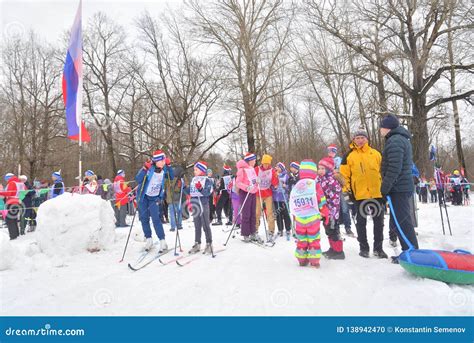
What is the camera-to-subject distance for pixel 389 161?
187 inches

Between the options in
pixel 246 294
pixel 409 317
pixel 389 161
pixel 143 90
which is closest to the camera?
pixel 409 317

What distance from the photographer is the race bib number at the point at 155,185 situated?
6507mm

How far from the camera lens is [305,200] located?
16.6 ft

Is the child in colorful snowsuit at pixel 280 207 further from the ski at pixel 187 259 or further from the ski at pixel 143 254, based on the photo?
the ski at pixel 143 254

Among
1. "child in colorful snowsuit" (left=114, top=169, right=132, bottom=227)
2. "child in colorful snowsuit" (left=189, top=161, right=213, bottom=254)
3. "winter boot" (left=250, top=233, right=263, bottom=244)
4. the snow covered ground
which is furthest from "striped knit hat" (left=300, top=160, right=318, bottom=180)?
"child in colorful snowsuit" (left=114, top=169, right=132, bottom=227)

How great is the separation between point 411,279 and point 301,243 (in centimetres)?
163

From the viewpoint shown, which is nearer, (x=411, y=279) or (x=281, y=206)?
(x=411, y=279)

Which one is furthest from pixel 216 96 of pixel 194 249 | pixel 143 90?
pixel 194 249

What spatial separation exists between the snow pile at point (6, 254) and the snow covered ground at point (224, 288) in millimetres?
24

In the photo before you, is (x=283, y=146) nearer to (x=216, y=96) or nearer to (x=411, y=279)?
(x=216, y=96)

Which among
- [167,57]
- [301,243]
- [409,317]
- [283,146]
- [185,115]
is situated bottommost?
[409,317]

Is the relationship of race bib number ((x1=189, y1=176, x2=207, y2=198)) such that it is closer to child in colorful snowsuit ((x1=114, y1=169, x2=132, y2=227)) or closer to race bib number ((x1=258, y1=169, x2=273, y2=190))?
race bib number ((x1=258, y1=169, x2=273, y2=190))

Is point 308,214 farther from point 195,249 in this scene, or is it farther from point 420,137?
point 420,137

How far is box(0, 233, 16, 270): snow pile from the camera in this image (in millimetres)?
5156
